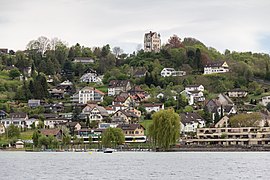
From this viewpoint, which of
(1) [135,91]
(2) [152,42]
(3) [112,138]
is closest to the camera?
(3) [112,138]

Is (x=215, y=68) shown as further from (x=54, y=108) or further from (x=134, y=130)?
(x=134, y=130)

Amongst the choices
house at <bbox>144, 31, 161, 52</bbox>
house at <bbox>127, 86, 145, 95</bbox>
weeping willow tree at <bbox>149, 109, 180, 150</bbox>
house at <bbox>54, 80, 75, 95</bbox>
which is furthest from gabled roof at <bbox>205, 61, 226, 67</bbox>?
weeping willow tree at <bbox>149, 109, 180, 150</bbox>

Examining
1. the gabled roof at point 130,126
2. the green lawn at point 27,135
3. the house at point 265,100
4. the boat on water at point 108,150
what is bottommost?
the boat on water at point 108,150

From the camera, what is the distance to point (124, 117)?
→ 128875mm

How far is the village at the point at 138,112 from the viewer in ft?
351

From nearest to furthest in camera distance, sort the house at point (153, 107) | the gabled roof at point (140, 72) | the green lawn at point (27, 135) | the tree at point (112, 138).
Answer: the tree at point (112, 138) → the green lawn at point (27, 135) → the house at point (153, 107) → the gabled roof at point (140, 72)

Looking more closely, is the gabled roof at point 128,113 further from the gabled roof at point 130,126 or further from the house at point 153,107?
the gabled roof at point 130,126

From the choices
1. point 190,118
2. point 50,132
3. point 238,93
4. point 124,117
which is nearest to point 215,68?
point 238,93

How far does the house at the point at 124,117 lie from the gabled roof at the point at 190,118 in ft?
34.0

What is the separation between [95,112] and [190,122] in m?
22.0

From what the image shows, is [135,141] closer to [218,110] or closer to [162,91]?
[218,110]

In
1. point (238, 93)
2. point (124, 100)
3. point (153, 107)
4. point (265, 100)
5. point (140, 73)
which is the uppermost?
point (140, 73)

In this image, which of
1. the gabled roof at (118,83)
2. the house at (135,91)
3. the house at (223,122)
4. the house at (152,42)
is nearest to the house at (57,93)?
the gabled roof at (118,83)

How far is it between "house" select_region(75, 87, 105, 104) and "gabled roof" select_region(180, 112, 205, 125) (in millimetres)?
31839
